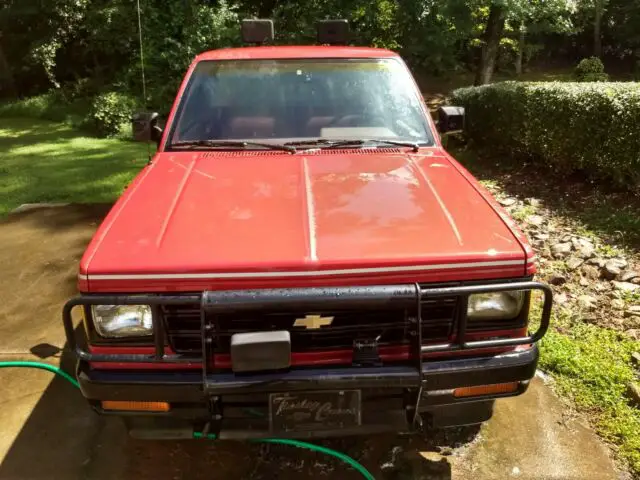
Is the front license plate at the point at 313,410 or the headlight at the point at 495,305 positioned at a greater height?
the headlight at the point at 495,305

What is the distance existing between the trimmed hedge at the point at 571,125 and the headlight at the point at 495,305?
429 cm

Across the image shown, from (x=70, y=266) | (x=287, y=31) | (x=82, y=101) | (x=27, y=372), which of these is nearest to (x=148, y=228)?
(x=27, y=372)

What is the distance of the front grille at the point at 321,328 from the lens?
2266 millimetres

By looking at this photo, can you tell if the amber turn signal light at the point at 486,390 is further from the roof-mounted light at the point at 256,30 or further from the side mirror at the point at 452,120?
the roof-mounted light at the point at 256,30

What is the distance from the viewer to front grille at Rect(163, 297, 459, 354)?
227 centimetres

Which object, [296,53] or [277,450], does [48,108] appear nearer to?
[296,53]

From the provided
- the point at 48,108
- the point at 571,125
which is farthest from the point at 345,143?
the point at 48,108

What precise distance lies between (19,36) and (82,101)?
236 inches

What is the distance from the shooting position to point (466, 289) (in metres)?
2.20

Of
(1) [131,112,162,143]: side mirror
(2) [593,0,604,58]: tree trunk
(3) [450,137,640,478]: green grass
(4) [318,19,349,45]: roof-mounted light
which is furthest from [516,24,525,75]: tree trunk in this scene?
(1) [131,112,162,143]: side mirror

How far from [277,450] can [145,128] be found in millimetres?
2366

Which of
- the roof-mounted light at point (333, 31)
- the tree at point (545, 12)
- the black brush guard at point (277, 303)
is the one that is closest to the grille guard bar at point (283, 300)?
the black brush guard at point (277, 303)

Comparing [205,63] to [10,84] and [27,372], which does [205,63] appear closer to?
[27,372]

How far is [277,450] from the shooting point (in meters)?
2.91
